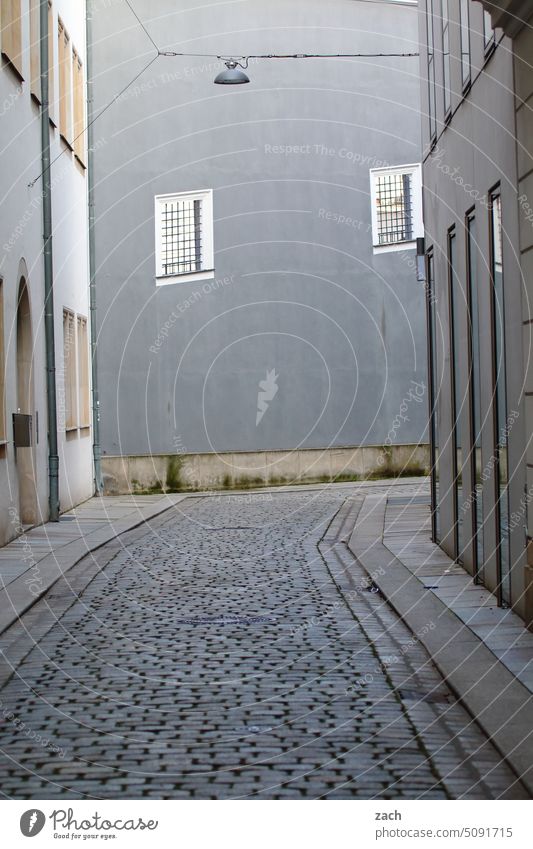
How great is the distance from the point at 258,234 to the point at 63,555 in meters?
14.5

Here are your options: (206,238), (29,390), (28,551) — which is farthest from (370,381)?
(28,551)

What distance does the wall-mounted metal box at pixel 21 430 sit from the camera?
16.4 metres

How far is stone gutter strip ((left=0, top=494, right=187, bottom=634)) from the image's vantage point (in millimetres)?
10711

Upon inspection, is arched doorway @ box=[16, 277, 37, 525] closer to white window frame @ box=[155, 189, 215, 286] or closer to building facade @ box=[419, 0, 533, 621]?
building facade @ box=[419, 0, 533, 621]

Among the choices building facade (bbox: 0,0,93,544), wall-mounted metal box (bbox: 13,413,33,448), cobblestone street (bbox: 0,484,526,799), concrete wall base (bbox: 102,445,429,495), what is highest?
building facade (bbox: 0,0,93,544)

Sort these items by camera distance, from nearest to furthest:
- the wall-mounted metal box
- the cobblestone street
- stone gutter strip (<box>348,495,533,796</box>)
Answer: the cobblestone street → stone gutter strip (<box>348,495,533,796</box>) → the wall-mounted metal box

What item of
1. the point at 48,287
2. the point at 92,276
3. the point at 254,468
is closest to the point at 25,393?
the point at 48,287

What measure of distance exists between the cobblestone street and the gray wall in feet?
47.8

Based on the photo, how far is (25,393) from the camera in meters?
17.4

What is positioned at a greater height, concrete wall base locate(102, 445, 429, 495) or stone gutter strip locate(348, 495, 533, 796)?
concrete wall base locate(102, 445, 429, 495)

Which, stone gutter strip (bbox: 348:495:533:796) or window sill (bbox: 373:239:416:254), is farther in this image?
window sill (bbox: 373:239:416:254)

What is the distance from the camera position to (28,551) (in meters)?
→ 14.8

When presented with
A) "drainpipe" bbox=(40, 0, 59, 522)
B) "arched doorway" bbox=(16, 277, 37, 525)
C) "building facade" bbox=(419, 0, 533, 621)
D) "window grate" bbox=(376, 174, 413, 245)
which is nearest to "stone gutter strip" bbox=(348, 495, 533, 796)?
"building facade" bbox=(419, 0, 533, 621)

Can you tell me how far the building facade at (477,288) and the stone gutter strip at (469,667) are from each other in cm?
55
